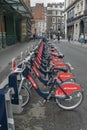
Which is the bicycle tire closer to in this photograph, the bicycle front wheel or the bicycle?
the bicycle front wheel

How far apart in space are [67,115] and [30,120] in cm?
78

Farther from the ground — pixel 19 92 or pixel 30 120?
pixel 19 92

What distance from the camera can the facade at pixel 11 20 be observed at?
20797mm

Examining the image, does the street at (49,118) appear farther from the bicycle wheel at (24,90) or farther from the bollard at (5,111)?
the bollard at (5,111)

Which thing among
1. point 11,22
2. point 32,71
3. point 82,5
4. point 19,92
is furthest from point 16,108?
point 82,5

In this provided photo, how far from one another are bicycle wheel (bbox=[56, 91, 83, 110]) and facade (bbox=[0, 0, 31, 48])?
14.8 m

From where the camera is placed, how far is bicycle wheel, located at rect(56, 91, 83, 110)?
15.5 ft

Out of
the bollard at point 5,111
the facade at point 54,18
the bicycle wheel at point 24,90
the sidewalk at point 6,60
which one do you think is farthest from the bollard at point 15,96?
the facade at point 54,18

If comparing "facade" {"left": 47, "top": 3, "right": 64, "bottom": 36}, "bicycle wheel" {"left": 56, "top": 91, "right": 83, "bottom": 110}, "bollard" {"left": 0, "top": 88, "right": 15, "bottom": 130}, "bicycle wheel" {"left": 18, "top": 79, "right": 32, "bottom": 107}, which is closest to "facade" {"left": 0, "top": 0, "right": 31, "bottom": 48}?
"bicycle wheel" {"left": 18, "top": 79, "right": 32, "bottom": 107}

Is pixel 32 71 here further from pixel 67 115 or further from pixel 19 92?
pixel 67 115

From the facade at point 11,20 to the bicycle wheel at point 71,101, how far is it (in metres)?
14.8

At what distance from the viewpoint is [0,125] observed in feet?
10.7

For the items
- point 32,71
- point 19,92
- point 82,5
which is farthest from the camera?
point 82,5

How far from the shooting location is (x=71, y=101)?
4.89 metres
